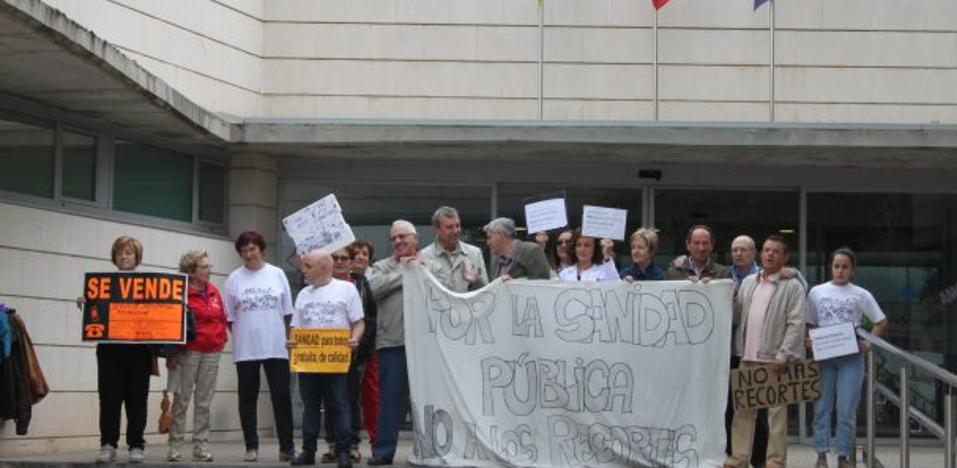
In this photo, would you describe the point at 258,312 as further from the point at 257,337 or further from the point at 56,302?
the point at 56,302

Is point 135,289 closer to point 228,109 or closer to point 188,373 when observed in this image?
point 188,373

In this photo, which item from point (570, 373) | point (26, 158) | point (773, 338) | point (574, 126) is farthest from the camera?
point (574, 126)

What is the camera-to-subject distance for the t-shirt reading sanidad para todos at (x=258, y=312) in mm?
12977

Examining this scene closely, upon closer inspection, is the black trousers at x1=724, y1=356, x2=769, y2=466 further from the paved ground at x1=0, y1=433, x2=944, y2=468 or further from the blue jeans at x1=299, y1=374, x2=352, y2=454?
the blue jeans at x1=299, y1=374, x2=352, y2=454

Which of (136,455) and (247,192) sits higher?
(247,192)

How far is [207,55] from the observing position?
16.6 m

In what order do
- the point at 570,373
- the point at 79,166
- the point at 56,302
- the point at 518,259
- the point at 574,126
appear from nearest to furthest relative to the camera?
the point at 570,373
the point at 518,259
the point at 56,302
the point at 79,166
the point at 574,126

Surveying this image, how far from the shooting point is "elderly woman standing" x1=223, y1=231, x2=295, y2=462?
12977mm

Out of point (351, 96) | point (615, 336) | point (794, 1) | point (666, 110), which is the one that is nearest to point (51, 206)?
point (351, 96)

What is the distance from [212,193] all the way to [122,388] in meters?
5.04

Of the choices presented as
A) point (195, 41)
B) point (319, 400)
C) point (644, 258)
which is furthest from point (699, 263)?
point (195, 41)

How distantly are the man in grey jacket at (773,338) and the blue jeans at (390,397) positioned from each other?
253 centimetres

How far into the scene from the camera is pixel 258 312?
13039 mm

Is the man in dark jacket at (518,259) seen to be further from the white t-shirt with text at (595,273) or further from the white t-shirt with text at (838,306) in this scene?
the white t-shirt with text at (838,306)
